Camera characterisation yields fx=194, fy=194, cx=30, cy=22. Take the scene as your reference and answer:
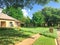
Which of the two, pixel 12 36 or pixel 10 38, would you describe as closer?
pixel 10 38

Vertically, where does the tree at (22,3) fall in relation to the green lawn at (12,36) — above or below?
above

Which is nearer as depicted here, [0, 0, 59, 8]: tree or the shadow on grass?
the shadow on grass

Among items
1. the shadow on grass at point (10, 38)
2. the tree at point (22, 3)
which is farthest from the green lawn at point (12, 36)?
the tree at point (22, 3)

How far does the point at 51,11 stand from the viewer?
8606 cm

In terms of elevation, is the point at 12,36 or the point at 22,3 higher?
the point at 22,3

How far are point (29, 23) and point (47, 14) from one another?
40.3 feet

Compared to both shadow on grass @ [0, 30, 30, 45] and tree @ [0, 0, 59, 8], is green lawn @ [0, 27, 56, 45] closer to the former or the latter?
shadow on grass @ [0, 30, 30, 45]

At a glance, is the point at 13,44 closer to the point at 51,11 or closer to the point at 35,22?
the point at 35,22

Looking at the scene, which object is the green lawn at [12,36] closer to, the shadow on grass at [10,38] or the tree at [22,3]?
the shadow on grass at [10,38]

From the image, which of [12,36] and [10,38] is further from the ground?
[10,38]

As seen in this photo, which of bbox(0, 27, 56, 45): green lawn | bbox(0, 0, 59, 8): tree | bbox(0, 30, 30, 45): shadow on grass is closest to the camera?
bbox(0, 30, 30, 45): shadow on grass

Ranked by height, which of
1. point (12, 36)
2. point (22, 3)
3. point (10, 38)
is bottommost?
point (12, 36)

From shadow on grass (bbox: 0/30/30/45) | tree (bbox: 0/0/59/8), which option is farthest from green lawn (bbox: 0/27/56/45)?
tree (bbox: 0/0/59/8)

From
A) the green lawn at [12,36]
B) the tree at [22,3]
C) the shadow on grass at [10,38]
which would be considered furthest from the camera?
the tree at [22,3]
